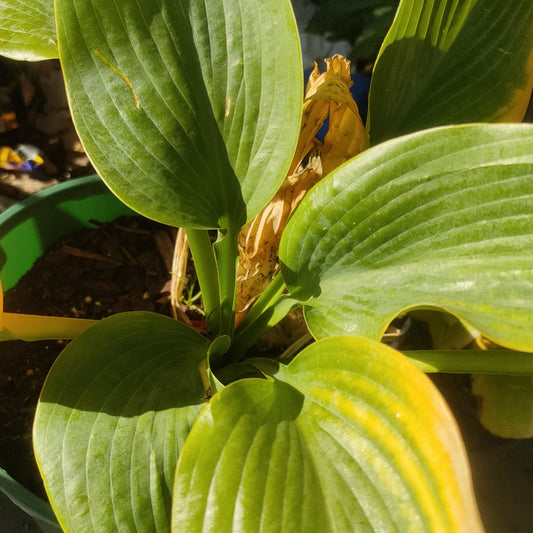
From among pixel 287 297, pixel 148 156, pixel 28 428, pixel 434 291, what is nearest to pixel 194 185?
pixel 148 156

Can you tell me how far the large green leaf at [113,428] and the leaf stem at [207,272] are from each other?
131mm

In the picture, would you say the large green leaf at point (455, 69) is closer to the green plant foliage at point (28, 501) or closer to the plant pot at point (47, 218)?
the plant pot at point (47, 218)

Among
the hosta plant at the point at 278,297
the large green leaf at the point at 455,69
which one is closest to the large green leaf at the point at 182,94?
the hosta plant at the point at 278,297

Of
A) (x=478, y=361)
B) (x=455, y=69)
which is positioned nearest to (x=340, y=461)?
(x=478, y=361)

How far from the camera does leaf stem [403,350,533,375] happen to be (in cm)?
61

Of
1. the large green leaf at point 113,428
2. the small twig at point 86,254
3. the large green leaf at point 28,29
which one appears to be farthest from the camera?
the small twig at point 86,254

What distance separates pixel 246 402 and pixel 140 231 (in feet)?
1.90

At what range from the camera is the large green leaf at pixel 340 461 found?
16.1 inches

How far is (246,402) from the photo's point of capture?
0.51 m

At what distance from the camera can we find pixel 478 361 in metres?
0.62

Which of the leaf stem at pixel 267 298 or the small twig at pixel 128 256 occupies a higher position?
the small twig at pixel 128 256

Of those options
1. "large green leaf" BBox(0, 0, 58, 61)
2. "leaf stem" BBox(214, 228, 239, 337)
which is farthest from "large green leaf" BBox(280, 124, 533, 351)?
"large green leaf" BBox(0, 0, 58, 61)

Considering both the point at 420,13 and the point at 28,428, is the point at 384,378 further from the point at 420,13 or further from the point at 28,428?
the point at 28,428

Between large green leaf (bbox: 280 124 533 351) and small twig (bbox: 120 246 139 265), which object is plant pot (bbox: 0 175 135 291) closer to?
small twig (bbox: 120 246 139 265)
